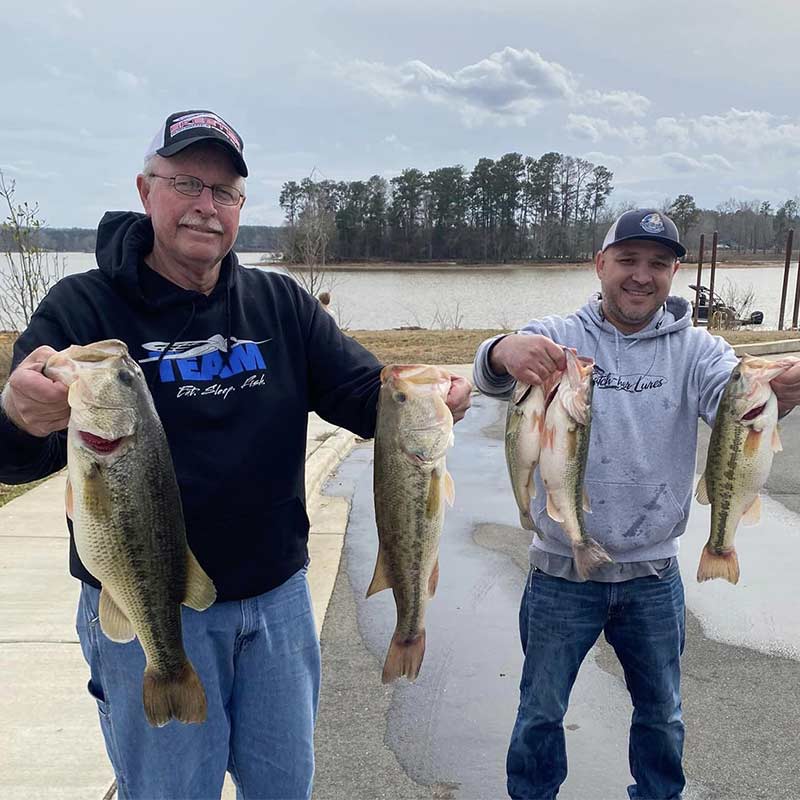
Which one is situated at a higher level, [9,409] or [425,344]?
[9,409]

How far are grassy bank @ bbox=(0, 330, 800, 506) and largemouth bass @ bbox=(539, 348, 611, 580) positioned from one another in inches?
434

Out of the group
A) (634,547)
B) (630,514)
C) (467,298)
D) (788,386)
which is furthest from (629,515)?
(467,298)

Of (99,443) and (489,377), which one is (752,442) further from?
(99,443)

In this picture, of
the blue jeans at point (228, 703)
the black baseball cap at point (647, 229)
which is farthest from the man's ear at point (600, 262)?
the blue jeans at point (228, 703)

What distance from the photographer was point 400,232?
69.8 m

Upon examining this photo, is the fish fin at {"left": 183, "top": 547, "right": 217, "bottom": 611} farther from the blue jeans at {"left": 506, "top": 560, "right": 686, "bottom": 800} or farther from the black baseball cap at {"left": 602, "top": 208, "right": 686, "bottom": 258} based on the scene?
the black baseball cap at {"left": 602, "top": 208, "right": 686, "bottom": 258}

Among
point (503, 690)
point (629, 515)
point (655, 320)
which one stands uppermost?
point (655, 320)

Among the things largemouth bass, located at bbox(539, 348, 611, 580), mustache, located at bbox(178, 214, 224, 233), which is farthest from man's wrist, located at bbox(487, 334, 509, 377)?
mustache, located at bbox(178, 214, 224, 233)

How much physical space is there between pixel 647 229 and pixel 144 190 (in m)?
2.00

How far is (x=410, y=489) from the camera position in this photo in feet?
7.91

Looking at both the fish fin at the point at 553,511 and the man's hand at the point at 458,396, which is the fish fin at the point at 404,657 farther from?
the man's hand at the point at 458,396

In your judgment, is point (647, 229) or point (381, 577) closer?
point (381, 577)

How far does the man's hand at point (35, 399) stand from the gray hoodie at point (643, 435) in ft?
5.32

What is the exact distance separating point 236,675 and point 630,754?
178cm
